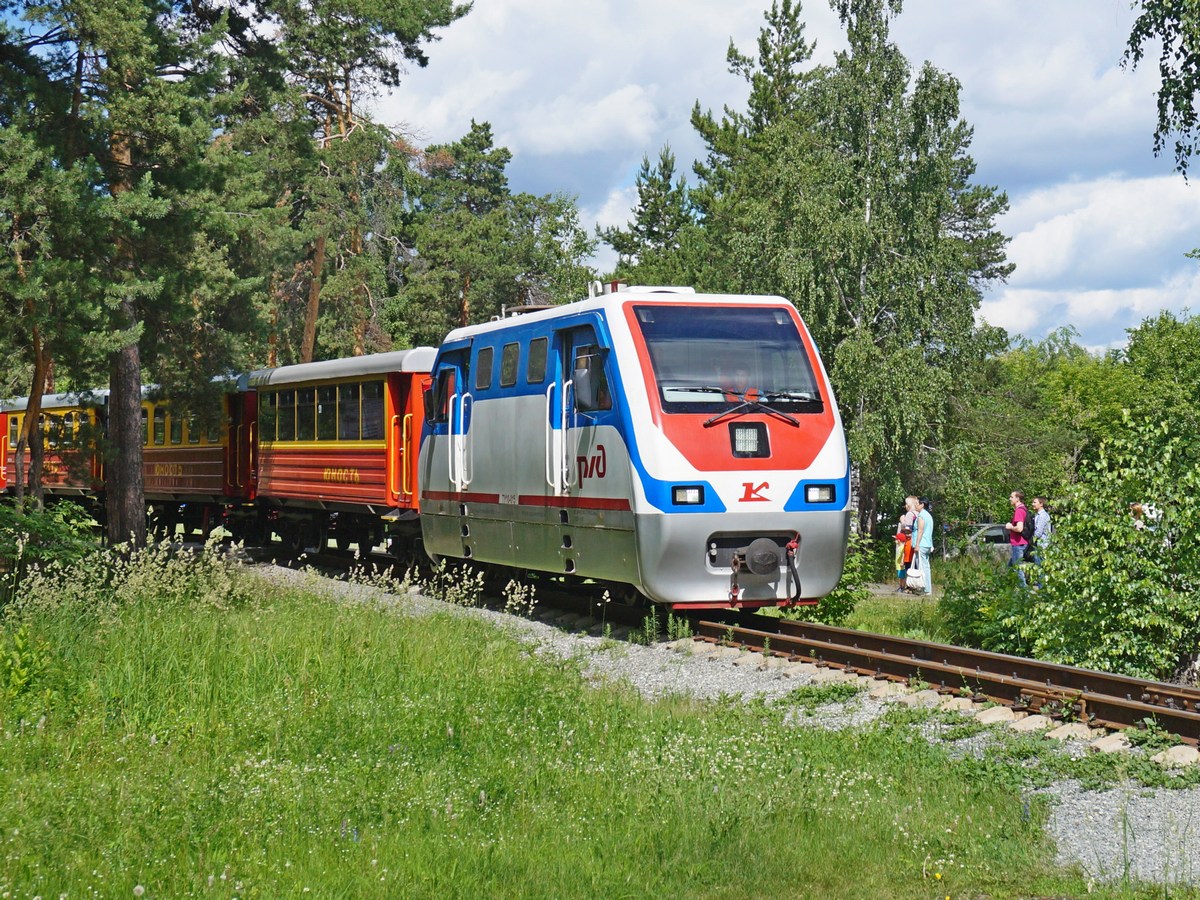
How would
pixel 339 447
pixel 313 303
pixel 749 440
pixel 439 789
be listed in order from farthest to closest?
pixel 313 303
pixel 339 447
pixel 749 440
pixel 439 789

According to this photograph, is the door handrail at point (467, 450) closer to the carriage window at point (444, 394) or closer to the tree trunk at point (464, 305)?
the carriage window at point (444, 394)

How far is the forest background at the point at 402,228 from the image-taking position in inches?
647

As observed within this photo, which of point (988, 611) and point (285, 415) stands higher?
point (285, 415)

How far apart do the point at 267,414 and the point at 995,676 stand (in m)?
15.3

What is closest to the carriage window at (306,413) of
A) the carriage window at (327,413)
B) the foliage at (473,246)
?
the carriage window at (327,413)

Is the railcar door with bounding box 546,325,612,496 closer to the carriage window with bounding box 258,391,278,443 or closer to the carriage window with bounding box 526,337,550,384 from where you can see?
the carriage window with bounding box 526,337,550,384

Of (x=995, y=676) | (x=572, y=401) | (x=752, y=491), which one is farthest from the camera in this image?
(x=572, y=401)

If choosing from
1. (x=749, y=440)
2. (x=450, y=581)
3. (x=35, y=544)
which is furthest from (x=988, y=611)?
(x=35, y=544)

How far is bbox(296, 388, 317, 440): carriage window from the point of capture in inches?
815

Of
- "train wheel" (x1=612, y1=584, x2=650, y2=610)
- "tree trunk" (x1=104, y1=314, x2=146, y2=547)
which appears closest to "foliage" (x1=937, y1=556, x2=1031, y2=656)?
"train wheel" (x1=612, y1=584, x2=650, y2=610)

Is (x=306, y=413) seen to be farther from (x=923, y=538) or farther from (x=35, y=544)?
(x=923, y=538)

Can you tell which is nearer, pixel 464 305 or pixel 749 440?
pixel 749 440

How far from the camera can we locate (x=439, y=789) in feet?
22.0

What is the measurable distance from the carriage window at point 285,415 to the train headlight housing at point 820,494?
1114 centimetres
